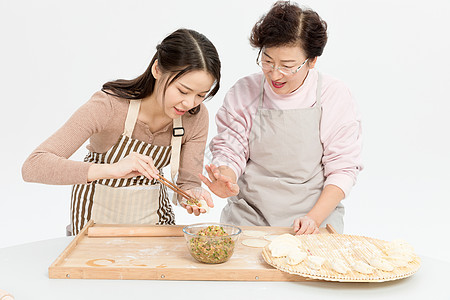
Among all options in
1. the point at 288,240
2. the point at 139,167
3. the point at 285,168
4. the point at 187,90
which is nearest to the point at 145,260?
the point at 139,167

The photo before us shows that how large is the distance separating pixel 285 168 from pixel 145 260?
3.13 feet

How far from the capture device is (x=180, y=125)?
234cm

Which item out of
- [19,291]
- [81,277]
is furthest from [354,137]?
[19,291]

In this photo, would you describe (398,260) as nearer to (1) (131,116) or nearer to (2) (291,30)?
(2) (291,30)

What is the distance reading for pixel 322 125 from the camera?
246 centimetres

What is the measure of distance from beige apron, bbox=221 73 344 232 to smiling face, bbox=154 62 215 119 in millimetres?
464

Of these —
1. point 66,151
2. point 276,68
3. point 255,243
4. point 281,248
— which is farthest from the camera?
point 276,68

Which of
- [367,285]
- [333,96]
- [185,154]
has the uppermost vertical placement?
[333,96]

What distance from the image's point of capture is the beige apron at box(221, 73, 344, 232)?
8.02 ft

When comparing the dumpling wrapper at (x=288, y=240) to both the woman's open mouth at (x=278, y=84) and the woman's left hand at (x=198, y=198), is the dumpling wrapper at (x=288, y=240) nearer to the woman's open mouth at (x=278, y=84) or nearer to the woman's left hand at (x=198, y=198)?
the woman's left hand at (x=198, y=198)

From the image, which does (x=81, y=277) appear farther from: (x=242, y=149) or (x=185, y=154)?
(x=242, y=149)

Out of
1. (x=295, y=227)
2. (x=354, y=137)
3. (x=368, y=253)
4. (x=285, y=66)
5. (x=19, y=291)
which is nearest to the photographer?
(x=19, y=291)

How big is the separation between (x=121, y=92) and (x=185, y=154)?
39 cm

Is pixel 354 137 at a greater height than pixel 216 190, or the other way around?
pixel 354 137
